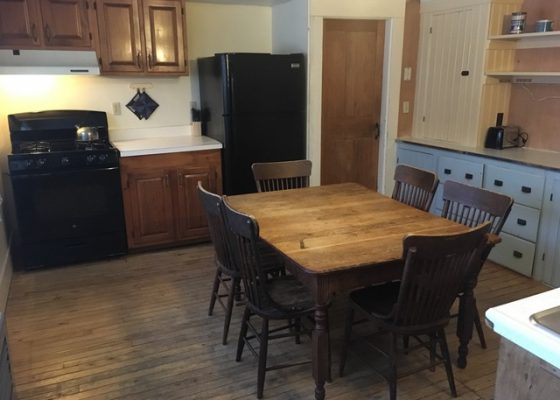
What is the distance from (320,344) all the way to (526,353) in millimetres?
1030

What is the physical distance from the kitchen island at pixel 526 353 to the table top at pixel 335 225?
0.78 m

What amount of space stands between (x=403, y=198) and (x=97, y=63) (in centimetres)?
261

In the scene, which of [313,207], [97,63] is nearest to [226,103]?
[97,63]

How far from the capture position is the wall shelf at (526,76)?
12.0 ft

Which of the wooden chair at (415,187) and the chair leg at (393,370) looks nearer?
the chair leg at (393,370)

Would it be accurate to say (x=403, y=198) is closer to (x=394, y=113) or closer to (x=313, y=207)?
(x=313, y=207)

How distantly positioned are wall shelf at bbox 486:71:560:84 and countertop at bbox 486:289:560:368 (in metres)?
2.90

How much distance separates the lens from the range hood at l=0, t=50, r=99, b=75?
346 centimetres

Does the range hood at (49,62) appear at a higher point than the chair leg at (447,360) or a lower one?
higher

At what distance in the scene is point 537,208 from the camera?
339 cm

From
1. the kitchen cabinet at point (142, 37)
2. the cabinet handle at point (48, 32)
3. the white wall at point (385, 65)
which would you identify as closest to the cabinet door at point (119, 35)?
the kitchen cabinet at point (142, 37)

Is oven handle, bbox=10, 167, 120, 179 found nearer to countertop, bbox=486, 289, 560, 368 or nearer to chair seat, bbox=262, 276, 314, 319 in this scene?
chair seat, bbox=262, 276, 314, 319

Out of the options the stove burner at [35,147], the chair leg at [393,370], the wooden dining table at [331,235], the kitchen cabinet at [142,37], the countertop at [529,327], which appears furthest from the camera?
the kitchen cabinet at [142,37]

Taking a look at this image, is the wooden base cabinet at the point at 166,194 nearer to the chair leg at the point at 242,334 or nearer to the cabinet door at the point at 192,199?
the cabinet door at the point at 192,199
